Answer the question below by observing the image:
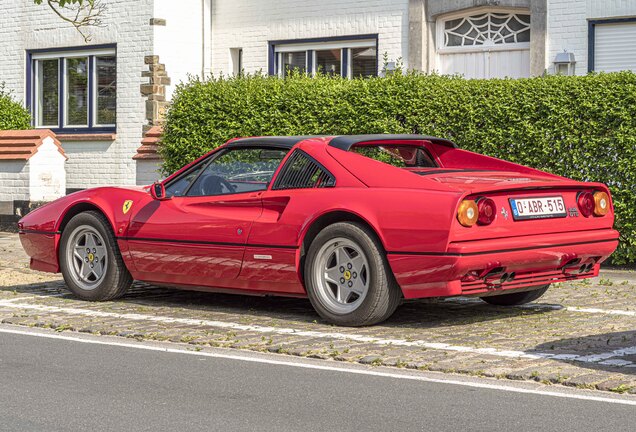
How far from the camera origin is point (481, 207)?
845 cm

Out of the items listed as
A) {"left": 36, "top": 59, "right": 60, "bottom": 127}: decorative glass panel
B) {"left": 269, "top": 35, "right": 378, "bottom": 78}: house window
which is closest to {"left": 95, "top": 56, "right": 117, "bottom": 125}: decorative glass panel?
{"left": 36, "top": 59, "right": 60, "bottom": 127}: decorative glass panel

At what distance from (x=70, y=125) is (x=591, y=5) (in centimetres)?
1105

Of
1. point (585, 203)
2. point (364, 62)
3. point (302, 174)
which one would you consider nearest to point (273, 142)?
point (302, 174)

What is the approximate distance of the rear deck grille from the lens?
27.9 ft

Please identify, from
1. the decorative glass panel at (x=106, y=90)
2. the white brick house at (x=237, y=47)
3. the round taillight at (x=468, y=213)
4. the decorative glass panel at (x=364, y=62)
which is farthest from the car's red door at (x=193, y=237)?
the decorative glass panel at (x=106, y=90)

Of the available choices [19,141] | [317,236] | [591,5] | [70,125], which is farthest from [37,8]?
[317,236]

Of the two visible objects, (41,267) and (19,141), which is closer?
(41,267)

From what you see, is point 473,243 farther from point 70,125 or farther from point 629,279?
point 70,125

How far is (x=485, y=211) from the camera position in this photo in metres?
8.47

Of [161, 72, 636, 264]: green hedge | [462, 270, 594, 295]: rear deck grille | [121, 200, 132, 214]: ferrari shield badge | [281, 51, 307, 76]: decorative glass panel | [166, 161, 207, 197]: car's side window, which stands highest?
[281, 51, 307, 76]: decorative glass panel

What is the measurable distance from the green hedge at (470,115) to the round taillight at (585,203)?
3.86m

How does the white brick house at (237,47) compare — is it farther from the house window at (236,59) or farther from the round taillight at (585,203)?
the round taillight at (585,203)

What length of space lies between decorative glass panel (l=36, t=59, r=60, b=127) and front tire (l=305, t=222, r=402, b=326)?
1712 cm

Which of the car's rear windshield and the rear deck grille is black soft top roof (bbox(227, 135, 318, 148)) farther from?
the rear deck grille
